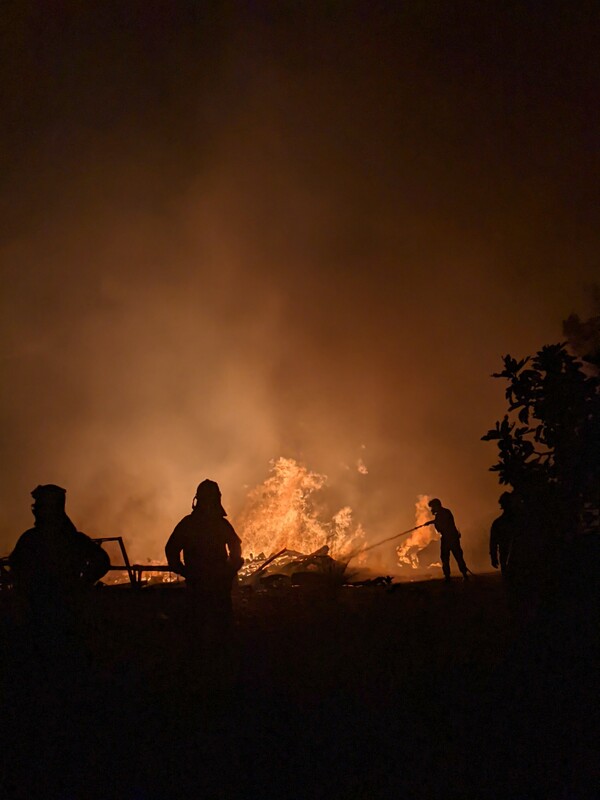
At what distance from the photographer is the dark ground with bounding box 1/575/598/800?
3.83m

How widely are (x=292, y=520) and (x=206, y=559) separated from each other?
159 ft

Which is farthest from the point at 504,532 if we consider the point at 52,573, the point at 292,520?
the point at 292,520

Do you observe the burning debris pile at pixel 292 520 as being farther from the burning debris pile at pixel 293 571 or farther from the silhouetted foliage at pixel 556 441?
the silhouetted foliage at pixel 556 441

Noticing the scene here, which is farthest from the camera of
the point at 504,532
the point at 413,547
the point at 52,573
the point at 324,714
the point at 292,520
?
the point at 292,520

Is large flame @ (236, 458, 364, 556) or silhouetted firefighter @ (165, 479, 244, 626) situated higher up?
large flame @ (236, 458, 364, 556)

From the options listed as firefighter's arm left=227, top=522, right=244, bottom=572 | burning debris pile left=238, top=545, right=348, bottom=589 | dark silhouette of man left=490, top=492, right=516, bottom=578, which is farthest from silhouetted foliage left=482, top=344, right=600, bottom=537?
burning debris pile left=238, top=545, right=348, bottom=589

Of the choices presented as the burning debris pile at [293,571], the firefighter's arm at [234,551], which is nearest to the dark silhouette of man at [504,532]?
the firefighter's arm at [234,551]

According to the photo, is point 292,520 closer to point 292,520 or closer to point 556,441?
point 292,520

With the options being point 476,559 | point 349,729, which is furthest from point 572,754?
point 476,559

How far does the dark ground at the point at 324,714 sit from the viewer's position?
3826 millimetres

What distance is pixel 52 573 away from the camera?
18.2 ft

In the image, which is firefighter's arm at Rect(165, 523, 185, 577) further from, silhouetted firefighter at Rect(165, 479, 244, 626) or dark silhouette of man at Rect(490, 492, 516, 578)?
dark silhouette of man at Rect(490, 492, 516, 578)

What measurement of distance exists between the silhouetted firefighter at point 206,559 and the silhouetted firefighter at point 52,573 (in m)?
1.25

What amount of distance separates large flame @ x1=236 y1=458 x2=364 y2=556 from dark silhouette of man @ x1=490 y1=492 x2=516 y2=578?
43656 mm
